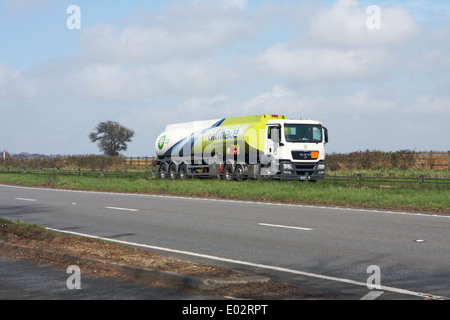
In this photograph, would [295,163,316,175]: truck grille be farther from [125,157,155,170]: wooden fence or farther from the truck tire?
[125,157,155,170]: wooden fence

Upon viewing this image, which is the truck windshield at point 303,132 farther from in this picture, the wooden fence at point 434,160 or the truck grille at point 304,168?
the wooden fence at point 434,160

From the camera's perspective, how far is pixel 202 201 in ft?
74.6

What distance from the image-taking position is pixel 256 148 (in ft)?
108

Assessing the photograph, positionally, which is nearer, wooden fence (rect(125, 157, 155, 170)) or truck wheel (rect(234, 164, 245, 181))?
truck wheel (rect(234, 164, 245, 181))

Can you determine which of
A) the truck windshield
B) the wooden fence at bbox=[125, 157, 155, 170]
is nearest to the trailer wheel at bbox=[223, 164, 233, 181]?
the truck windshield

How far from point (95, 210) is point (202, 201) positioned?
472 cm

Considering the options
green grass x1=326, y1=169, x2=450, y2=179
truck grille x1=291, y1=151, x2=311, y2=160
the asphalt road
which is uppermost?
truck grille x1=291, y1=151, x2=311, y2=160

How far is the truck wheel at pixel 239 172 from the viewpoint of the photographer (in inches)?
1332

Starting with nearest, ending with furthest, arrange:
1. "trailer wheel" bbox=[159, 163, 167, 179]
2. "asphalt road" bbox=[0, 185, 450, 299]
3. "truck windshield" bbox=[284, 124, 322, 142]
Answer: "asphalt road" bbox=[0, 185, 450, 299]
"truck windshield" bbox=[284, 124, 322, 142]
"trailer wheel" bbox=[159, 163, 167, 179]

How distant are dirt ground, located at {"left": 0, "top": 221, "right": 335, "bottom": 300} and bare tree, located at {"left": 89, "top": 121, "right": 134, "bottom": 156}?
107m

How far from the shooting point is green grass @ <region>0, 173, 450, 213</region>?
63.2 feet

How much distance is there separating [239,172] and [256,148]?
7.13 feet

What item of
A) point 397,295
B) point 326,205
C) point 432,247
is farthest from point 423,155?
point 397,295

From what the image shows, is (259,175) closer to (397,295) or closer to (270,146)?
(270,146)
